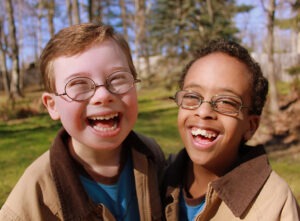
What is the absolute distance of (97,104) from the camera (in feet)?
5.24

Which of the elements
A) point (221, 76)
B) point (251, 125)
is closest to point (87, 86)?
point (221, 76)

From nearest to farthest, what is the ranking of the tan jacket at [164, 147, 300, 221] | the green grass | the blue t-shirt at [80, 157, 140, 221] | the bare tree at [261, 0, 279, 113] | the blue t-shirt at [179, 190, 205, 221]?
the tan jacket at [164, 147, 300, 221] < the blue t-shirt at [80, 157, 140, 221] < the blue t-shirt at [179, 190, 205, 221] < the green grass < the bare tree at [261, 0, 279, 113]

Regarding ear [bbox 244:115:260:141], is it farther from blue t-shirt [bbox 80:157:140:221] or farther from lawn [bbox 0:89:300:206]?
lawn [bbox 0:89:300:206]

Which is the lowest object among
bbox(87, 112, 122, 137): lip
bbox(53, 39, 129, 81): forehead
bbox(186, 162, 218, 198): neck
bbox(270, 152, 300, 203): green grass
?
bbox(270, 152, 300, 203): green grass

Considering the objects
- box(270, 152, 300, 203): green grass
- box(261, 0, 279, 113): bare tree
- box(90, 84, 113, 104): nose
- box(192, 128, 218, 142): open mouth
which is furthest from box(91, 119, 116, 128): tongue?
box(261, 0, 279, 113): bare tree

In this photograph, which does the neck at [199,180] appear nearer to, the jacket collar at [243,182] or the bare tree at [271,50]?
the jacket collar at [243,182]

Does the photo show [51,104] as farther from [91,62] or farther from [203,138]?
[203,138]

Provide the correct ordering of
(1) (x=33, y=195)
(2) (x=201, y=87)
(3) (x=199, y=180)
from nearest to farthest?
(1) (x=33, y=195) → (2) (x=201, y=87) → (3) (x=199, y=180)

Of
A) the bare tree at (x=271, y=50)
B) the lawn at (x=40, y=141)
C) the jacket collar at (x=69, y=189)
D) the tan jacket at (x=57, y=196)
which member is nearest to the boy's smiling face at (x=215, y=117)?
the tan jacket at (x=57, y=196)

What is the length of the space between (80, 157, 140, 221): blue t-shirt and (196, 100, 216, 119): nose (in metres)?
0.48

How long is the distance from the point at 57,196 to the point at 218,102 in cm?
88

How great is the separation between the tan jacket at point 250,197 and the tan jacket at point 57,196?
0.22m

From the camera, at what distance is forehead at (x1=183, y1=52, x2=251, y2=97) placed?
Result: 1.87m

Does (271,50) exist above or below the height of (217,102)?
above
